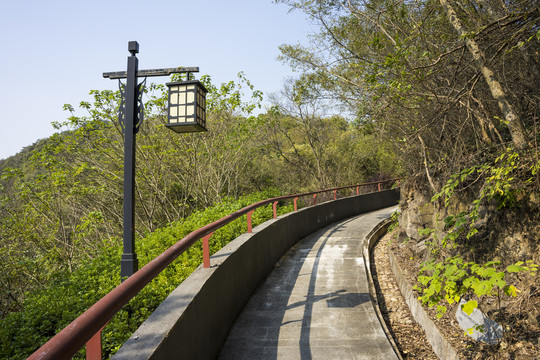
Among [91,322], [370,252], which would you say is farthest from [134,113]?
[370,252]

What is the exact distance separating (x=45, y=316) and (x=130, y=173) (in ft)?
7.49

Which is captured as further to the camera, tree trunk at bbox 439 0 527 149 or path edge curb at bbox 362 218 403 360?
path edge curb at bbox 362 218 403 360

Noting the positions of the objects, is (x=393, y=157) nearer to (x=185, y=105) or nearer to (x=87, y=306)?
(x=185, y=105)

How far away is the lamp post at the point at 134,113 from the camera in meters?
5.23

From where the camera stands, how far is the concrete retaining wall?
2.45 meters

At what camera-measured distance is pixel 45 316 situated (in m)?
4.50

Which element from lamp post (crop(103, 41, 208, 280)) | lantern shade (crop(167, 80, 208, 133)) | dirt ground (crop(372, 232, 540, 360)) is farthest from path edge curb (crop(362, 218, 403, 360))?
lantern shade (crop(167, 80, 208, 133))

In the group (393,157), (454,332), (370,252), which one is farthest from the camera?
(393,157)

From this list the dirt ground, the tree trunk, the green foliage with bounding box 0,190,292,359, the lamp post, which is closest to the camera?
the dirt ground

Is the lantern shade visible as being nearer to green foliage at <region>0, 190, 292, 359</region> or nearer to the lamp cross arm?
the lamp cross arm

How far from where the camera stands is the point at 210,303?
371 centimetres

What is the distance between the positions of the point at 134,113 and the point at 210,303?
11.6ft

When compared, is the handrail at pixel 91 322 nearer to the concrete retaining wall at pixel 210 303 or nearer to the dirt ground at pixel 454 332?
the concrete retaining wall at pixel 210 303

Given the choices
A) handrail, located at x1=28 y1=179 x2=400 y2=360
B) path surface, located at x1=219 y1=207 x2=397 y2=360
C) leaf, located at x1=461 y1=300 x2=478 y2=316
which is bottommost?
path surface, located at x1=219 y1=207 x2=397 y2=360
